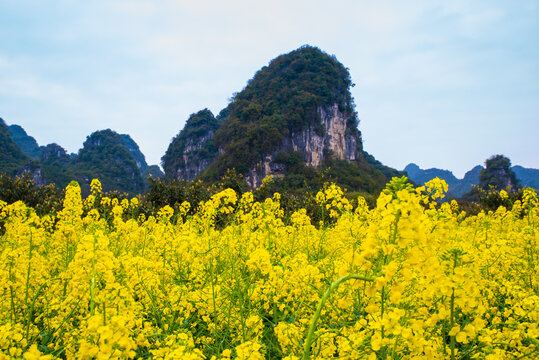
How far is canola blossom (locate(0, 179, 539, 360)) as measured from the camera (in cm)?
140

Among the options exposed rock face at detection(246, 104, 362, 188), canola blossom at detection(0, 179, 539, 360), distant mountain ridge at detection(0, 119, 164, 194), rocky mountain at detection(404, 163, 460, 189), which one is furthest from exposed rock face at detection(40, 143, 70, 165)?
rocky mountain at detection(404, 163, 460, 189)

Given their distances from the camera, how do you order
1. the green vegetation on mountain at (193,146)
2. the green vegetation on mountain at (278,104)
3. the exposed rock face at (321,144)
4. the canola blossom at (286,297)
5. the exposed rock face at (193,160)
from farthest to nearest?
the green vegetation on mountain at (193,146) → the exposed rock face at (193,160) → the green vegetation on mountain at (278,104) → the exposed rock face at (321,144) → the canola blossom at (286,297)

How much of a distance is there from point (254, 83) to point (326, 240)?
3237 inches

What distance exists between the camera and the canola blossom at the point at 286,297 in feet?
4.61

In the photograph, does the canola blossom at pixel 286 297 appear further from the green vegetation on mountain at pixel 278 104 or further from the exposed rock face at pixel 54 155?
the exposed rock face at pixel 54 155

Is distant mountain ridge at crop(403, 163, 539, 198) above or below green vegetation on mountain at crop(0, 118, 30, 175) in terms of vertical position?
above

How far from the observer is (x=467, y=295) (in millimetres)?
1589

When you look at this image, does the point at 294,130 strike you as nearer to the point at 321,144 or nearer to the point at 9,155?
the point at 321,144

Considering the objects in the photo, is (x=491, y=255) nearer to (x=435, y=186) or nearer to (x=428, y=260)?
(x=435, y=186)

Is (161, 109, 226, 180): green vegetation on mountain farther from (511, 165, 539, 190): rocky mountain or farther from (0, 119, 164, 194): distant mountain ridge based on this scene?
(511, 165, 539, 190): rocky mountain

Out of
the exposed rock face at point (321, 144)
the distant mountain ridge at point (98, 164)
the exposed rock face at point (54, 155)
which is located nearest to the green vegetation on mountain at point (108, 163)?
the distant mountain ridge at point (98, 164)

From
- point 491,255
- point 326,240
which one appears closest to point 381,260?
point 491,255

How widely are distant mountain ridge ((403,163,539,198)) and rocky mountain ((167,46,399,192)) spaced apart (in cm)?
3476

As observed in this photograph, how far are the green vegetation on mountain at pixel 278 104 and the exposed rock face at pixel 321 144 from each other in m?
1.37
